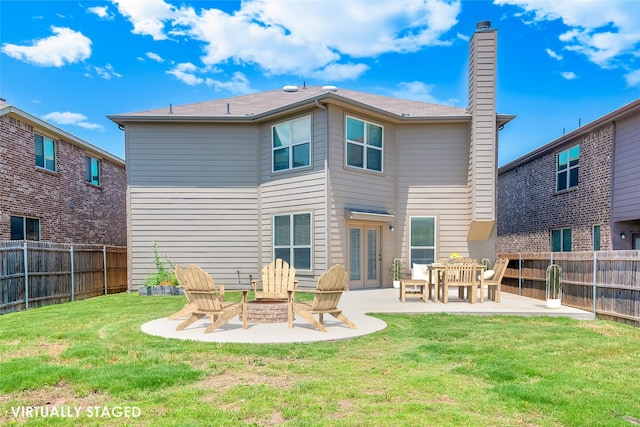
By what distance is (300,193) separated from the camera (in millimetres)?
10320

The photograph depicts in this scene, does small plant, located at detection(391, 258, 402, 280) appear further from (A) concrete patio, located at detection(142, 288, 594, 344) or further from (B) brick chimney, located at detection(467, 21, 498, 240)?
(B) brick chimney, located at detection(467, 21, 498, 240)

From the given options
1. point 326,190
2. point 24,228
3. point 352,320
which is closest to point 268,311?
point 352,320

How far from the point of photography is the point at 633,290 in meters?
5.97

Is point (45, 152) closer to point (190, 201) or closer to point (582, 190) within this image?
point (190, 201)

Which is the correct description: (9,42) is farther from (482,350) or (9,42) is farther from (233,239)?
(482,350)

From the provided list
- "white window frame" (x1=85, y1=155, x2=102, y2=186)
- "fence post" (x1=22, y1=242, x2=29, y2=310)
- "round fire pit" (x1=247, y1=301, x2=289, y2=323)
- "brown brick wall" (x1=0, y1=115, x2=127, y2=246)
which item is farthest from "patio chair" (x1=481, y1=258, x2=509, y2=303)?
"white window frame" (x1=85, y1=155, x2=102, y2=186)

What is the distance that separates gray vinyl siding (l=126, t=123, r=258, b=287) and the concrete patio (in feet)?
13.4

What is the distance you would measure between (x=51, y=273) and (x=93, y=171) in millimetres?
7039

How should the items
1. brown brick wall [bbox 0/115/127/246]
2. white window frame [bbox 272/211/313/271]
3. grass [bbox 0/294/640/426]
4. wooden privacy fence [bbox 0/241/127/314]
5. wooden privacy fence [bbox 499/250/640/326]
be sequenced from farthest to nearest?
brown brick wall [bbox 0/115/127/246]
white window frame [bbox 272/211/313/271]
wooden privacy fence [bbox 0/241/127/314]
wooden privacy fence [bbox 499/250/640/326]
grass [bbox 0/294/640/426]

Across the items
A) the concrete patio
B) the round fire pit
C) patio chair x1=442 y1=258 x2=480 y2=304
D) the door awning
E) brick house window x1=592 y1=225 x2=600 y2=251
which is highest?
the door awning

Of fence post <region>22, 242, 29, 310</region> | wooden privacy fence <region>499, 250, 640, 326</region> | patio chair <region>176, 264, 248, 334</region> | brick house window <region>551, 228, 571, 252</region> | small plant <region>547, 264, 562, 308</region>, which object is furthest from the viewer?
brick house window <region>551, 228, 571, 252</region>

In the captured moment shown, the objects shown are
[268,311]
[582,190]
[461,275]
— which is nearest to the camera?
[268,311]

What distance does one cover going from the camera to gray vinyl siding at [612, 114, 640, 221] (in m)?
10.2

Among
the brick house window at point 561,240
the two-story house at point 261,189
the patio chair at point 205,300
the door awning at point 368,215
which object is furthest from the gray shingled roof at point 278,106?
the brick house window at point 561,240
